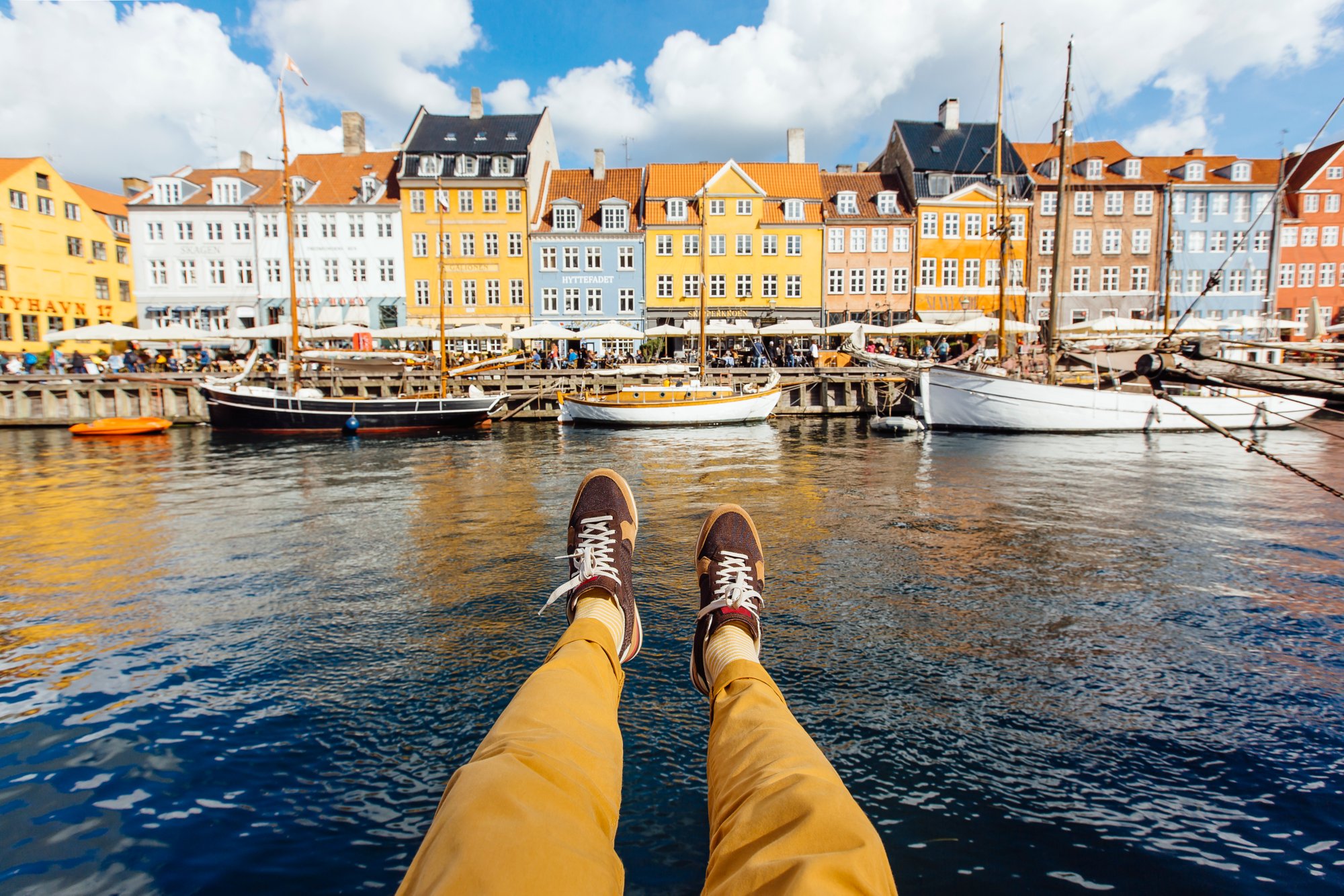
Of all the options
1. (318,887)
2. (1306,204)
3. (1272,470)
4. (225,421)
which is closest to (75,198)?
(225,421)

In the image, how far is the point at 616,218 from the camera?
41.7 metres

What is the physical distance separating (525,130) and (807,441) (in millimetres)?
31765

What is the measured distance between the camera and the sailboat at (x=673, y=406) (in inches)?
1006

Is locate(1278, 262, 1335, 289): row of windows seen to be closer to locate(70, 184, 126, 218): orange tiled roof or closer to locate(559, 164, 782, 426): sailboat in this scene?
locate(559, 164, 782, 426): sailboat

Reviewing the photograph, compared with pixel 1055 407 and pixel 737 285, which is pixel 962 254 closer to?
pixel 737 285

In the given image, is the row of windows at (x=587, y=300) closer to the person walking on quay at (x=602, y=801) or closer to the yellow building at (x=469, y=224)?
the yellow building at (x=469, y=224)

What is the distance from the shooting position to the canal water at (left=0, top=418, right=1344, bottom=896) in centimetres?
286

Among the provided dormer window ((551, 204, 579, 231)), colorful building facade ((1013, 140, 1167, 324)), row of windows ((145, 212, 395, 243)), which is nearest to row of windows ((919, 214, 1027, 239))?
colorful building facade ((1013, 140, 1167, 324))

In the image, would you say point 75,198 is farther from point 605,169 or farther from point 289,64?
point 605,169

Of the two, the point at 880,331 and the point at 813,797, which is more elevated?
the point at 880,331

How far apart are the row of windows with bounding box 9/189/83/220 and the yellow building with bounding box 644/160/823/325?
34940 mm

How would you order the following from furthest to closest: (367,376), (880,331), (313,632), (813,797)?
1. (880,331)
2. (367,376)
3. (313,632)
4. (813,797)

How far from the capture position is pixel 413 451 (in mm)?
20078

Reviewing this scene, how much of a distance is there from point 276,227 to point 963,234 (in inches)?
1563
